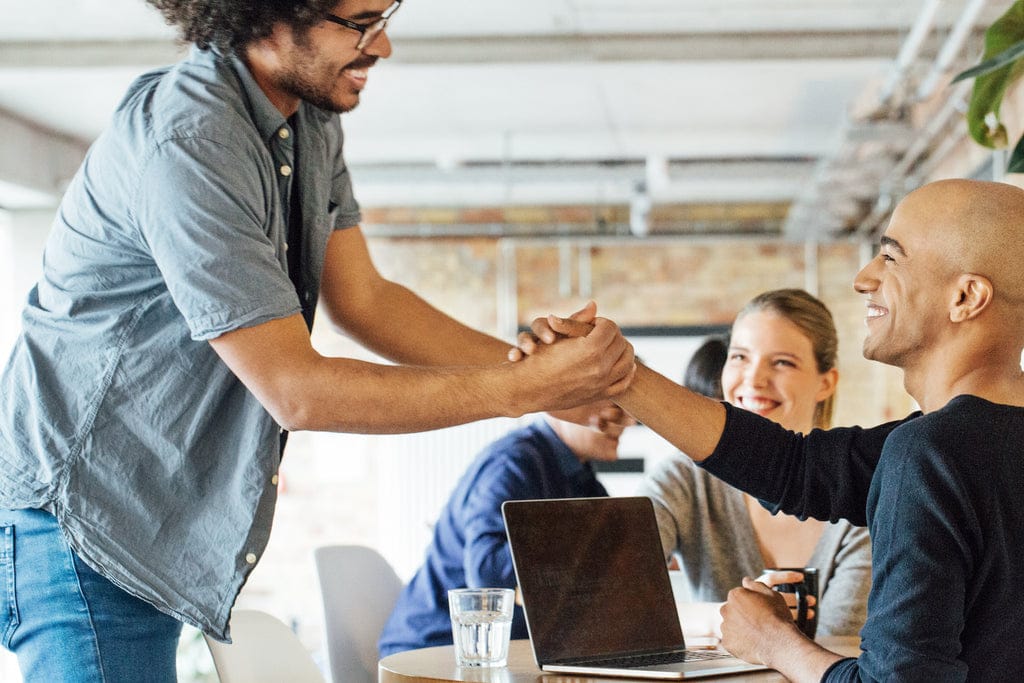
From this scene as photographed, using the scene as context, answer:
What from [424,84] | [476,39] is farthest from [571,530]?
[424,84]

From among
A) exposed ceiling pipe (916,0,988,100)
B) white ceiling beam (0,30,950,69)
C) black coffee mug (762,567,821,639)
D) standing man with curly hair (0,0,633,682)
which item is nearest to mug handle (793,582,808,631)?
black coffee mug (762,567,821,639)

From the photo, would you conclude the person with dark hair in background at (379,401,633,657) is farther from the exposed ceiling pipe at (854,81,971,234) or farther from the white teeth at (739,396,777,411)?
the exposed ceiling pipe at (854,81,971,234)

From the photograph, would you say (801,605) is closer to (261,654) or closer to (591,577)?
(591,577)

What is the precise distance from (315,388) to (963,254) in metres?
0.79

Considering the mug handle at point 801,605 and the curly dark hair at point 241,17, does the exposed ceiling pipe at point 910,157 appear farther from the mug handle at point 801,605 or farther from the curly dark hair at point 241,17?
the curly dark hair at point 241,17

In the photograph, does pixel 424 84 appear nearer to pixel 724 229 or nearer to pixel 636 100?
pixel 636 100

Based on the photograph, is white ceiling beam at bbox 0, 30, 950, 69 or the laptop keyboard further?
white ceiling beam at bbox 0, 30, 950, 69

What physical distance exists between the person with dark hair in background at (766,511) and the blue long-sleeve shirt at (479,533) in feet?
0.75

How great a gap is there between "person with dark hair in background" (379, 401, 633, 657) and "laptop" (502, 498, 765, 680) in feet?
1.63

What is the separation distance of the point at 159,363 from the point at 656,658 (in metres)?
0.73

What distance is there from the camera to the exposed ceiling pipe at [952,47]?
4.02 metres

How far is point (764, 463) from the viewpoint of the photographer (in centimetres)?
162

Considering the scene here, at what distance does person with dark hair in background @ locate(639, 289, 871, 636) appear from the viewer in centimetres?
219

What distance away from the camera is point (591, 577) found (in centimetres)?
161
